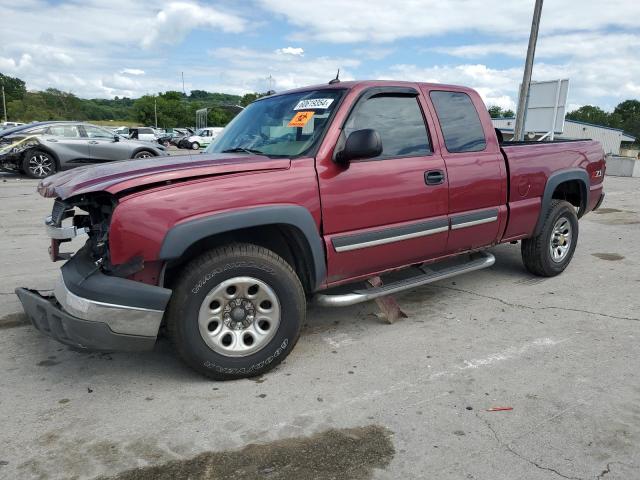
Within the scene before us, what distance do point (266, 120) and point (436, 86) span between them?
1.44m

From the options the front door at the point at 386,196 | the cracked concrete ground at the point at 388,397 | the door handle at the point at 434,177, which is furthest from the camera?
the door handle at the point at 434,177

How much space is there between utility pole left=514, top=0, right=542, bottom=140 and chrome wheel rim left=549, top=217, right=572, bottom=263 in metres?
13.0

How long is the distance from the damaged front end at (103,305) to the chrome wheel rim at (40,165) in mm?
12082

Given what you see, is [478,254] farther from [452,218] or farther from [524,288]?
[452,218]

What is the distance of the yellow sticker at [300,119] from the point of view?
12.1 feet

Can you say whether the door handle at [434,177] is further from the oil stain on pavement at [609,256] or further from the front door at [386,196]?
the oil stain on pavement at [609,256]

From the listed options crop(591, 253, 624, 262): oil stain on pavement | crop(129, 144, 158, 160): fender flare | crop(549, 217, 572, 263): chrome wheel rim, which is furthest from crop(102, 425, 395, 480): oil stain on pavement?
crop(129, 144, 158, 160): fender flare

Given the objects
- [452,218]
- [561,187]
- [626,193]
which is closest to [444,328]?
[452,218]

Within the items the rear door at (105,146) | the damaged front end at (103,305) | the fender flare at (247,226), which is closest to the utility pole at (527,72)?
the rear door at (105,146)

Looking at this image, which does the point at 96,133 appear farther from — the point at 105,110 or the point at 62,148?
the point at 105,110

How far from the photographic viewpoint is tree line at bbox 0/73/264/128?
3310 inches

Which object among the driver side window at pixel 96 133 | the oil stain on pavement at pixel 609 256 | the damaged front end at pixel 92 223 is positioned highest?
the driver side window at pixel 96 133

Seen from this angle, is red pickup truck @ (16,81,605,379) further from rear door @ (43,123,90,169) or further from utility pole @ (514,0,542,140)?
utility pole @ (514,0,542,140)

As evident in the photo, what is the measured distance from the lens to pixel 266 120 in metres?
4.04
